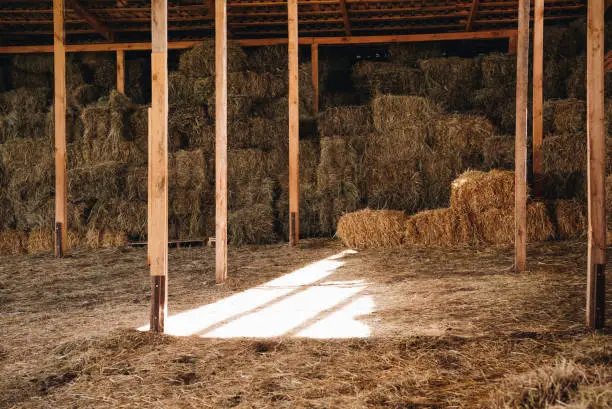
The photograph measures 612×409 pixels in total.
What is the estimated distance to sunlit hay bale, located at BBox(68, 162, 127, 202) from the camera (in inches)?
446

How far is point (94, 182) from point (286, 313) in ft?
24.6

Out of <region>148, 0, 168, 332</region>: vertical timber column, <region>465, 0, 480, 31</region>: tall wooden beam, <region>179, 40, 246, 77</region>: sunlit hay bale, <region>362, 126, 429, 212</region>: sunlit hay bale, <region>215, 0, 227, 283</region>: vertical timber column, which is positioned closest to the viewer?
<region>148, 0, 168, 332</region>: vertical timber column

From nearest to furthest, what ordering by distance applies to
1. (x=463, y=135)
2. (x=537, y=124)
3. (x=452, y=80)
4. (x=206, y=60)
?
(x=537, y=124) < (x=463, y=135) < (x=206, y=60) < (x=452, y=80)

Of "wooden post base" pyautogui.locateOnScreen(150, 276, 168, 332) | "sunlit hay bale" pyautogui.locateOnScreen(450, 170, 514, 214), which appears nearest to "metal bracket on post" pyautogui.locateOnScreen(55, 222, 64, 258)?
"wooden post base" pyautogui.locateOnScreen(150, 276, 168, 332)

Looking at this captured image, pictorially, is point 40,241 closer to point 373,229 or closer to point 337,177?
point 337,177

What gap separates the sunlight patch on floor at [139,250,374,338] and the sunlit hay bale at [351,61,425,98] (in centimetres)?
694

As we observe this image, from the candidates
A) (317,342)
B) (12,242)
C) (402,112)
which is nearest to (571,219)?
(402,112)

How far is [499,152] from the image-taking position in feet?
34.3

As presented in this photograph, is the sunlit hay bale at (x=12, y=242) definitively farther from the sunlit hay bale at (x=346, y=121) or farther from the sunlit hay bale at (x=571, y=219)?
the sunlit hay bale at (x=571, y=219)

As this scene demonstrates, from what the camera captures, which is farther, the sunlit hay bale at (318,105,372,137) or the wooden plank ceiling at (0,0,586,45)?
the wooden plank ceiling at (0,0,586,45)

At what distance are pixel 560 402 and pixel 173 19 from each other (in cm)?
1260

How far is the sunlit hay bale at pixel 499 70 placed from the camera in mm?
12023

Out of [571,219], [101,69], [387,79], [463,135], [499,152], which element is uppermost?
[101,69]

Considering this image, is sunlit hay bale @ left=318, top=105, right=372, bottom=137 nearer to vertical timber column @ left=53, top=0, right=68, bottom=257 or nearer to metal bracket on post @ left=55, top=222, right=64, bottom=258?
vertical timber column @ left=53, top=0, right=68, bottom=257
